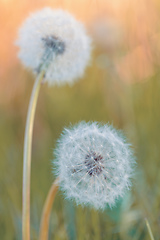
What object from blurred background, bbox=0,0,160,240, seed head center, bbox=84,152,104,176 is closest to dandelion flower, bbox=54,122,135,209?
seed head center, bbox=84,152,104,176

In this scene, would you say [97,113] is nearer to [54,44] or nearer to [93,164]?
[54,44]

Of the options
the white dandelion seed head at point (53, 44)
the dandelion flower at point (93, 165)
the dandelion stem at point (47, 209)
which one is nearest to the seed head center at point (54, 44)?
the white dandelion seed head at point (53, 44)

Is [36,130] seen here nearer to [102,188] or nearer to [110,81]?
[110,81]

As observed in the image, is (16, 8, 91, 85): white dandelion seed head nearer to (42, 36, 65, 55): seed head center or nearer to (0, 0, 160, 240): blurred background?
(42, 36, 65, 55): seed head center

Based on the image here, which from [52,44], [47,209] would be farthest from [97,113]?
Result: [47,209]

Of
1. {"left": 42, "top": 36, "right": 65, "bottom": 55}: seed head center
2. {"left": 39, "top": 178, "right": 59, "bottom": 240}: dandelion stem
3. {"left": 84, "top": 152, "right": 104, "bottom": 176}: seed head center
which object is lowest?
{"left": 39, "top": 178, "right": 59, "bottom": 240}: dandelion stem
